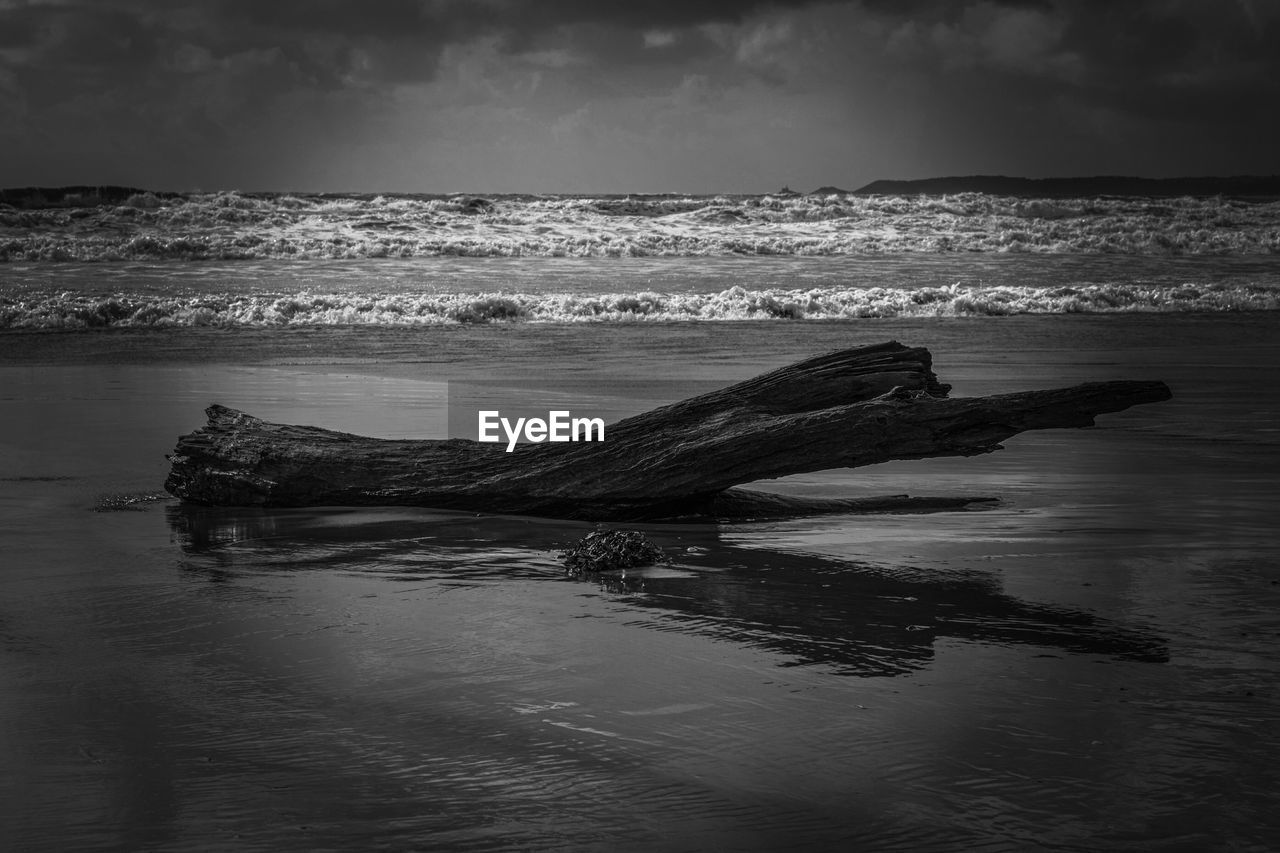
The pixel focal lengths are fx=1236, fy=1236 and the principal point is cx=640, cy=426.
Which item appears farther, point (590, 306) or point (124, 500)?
point (590, 306)

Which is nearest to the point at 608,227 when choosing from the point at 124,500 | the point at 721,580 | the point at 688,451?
the point at 124,500

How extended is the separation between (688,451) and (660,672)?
2.57 meters

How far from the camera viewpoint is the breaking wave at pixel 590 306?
2428cm

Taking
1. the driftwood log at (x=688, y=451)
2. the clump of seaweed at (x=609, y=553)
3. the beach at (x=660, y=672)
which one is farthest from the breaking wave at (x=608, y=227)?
the clump of seaweed at (x=609, y=553)

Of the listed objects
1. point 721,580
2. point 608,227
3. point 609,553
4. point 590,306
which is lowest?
point 721,580

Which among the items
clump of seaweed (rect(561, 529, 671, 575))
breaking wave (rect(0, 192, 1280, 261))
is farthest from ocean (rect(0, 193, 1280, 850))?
breaking wave (rect(0, 192, 1280, 261))

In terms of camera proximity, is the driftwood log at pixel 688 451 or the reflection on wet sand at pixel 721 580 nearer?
the reflection on wet sand at pixel 721 580

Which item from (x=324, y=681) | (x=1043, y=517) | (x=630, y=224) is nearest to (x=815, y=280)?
(x=630, y=224)

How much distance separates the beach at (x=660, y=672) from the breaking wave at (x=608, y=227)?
31.7 m

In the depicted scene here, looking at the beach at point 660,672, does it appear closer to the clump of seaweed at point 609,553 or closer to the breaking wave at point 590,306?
the clump of seaweed at point 609,553

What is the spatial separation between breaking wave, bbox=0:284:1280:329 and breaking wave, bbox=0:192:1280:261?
41.5ft

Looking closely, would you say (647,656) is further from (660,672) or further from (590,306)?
(590,306)

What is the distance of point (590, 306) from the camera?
26.0 m

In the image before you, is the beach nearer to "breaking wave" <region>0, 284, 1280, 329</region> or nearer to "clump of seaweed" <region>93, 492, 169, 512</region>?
"clump of seaweed" <region>93, 492, 169, 512</region>
